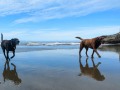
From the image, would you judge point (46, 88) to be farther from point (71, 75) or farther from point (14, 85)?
point (71, 75)

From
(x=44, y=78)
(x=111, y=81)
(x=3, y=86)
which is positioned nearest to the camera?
(x=3, y=86)

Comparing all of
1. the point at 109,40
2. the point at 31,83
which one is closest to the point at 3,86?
the point at 31,83

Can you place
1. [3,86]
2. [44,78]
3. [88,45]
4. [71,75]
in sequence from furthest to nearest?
[88,45], [71,75], [44,78], [3,86]

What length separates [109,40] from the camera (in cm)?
3416

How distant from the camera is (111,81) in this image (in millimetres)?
7977

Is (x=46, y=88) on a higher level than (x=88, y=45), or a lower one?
lower

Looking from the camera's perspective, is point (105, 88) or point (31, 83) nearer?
point (105, 88)

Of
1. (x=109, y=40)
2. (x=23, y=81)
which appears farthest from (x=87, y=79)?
(x=109, y=40)

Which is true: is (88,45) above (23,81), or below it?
above

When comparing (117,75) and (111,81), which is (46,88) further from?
(117,75)

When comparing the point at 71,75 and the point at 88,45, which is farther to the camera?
the point at 88,45

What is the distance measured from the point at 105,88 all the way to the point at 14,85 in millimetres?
2732

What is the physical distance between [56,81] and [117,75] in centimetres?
242

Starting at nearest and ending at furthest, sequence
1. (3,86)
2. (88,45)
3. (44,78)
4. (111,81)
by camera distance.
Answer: (3,86) < (111,81) < (44,78) < (88,45)
